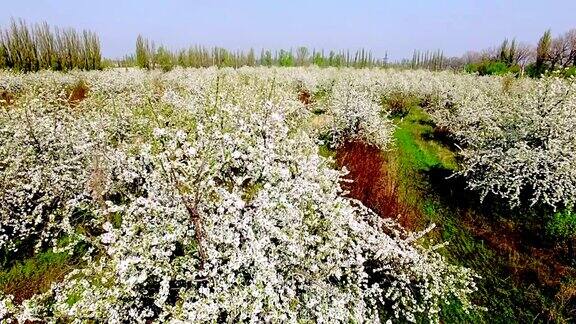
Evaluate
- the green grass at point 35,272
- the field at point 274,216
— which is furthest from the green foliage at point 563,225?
the green grass at point 35,272

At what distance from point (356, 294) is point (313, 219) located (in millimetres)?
1575

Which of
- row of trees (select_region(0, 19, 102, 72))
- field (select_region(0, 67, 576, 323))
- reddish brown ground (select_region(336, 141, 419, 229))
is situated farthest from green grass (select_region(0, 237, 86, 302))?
row of trees (select_region(0, 19, 102, 72))

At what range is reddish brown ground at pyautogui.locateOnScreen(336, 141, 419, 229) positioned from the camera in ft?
33.9

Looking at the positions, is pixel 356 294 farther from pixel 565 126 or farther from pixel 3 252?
pixel 565 126

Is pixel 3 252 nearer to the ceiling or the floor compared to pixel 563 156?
nearer to the floor

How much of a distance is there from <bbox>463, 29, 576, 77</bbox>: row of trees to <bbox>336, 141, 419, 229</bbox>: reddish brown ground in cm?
2780

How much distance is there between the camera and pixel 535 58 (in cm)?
5022

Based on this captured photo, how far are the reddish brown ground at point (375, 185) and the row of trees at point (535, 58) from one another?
27.8 metres

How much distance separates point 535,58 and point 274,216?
56710 mm

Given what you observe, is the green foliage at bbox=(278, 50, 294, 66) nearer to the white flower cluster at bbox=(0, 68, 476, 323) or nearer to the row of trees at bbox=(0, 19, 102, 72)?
the row of trees at bbox=(0, 19, 102, 72)

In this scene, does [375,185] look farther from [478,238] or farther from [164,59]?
[164,59]

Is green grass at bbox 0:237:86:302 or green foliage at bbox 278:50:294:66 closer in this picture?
green grass at bbox 0:237:86:302

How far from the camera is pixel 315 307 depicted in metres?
5.66

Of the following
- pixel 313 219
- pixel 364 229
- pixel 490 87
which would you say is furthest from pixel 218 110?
pixel 490 87
